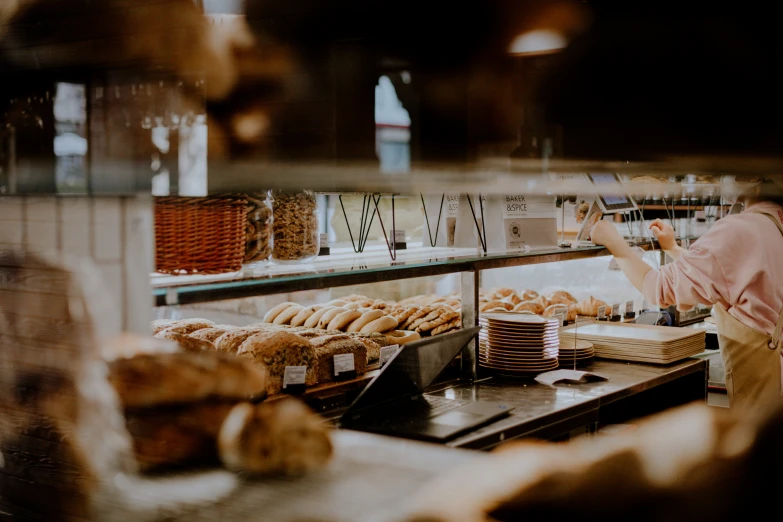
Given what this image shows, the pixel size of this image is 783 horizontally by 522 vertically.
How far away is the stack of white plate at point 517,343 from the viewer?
9.64 feet

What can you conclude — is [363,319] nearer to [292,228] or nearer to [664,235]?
[292,228]

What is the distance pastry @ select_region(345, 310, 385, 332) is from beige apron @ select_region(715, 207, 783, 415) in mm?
1424

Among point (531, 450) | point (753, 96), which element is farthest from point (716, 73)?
point (531, 450)

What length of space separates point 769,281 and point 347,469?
261 cm

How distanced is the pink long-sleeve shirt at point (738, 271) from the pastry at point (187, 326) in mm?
1841

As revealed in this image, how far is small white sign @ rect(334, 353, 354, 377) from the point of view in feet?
7.70

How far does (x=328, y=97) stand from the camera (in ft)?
2.12

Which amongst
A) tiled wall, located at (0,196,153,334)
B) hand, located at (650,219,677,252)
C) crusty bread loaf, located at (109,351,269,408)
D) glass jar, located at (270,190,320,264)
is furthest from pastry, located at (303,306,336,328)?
crusty bread loaf, located at (109,351,269,408)

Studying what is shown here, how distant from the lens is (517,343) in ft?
9.68

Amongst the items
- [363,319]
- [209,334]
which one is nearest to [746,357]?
[363,319]

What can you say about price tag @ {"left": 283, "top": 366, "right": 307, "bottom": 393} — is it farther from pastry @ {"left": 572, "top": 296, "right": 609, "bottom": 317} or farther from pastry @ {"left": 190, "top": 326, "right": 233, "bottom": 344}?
pastry @ {"left": 572, "top": 296, "right": 609, "bottom": 317}

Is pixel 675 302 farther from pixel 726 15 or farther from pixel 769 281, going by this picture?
pixel 726 15

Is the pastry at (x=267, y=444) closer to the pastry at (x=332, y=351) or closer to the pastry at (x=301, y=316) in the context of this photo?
the pastry at (x=332, y=351)

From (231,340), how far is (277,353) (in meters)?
0.17
